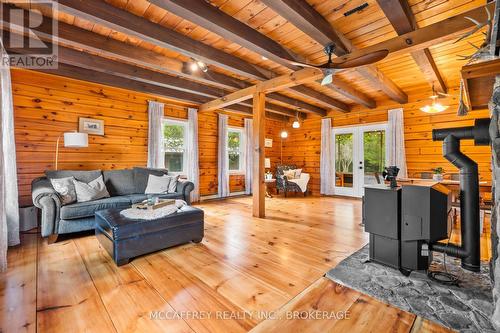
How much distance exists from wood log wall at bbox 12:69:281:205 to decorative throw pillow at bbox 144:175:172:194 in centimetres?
100

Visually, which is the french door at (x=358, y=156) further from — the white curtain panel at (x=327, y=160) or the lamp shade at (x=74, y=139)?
the lamp shade at (x=74, y=139)

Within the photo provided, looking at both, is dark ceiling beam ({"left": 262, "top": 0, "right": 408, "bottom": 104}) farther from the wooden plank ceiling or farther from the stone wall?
the stone wall

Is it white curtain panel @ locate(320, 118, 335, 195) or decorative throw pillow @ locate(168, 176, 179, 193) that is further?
white curtain panel @ locate(320, 118, 335, 195)

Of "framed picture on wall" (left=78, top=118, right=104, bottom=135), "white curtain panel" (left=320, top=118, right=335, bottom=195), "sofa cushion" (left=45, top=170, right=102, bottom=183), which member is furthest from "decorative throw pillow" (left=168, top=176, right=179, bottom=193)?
"white curtain panel" (left=320, top=118, right=335, bottom=195)

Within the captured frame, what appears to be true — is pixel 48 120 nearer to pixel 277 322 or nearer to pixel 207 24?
pixel 207 24

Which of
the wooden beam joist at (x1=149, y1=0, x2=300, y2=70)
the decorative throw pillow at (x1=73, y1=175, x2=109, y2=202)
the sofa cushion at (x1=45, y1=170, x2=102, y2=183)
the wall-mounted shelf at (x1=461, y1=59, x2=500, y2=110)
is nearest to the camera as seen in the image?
the wall-mounted shelf at (x1=461, y1=59, x2=500, y2=110)

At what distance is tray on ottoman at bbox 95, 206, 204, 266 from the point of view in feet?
7.31

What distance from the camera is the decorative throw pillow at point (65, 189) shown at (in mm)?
3061

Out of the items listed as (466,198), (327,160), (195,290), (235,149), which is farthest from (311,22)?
(327,160)

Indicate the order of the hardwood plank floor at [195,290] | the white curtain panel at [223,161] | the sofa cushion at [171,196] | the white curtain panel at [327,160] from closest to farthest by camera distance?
the hardwood plank floor at [195,290]
the sofa cushion at [171,196]
the white curtain panel at [223,161]
the white curtain panel at [327,160]

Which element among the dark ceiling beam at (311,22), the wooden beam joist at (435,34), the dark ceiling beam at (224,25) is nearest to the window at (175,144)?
the dark ceiling beam at (224,25)

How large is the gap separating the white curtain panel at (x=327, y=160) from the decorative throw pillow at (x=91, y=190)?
18.2ft

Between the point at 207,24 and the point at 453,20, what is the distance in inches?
100

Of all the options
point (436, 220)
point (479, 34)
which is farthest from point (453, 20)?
point (436, 220)
